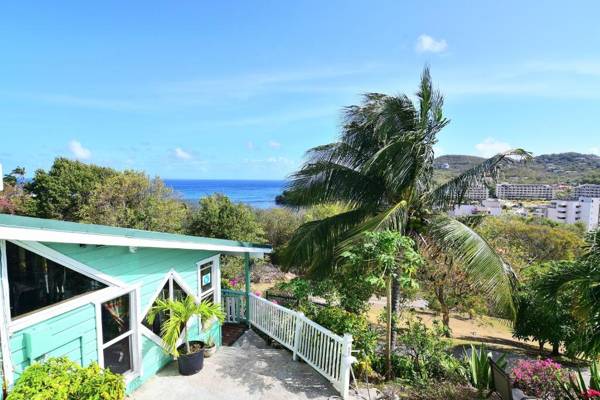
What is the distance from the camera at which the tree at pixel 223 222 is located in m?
17.0

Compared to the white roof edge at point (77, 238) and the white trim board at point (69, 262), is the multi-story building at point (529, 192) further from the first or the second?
the white trim board at point (69, 262)

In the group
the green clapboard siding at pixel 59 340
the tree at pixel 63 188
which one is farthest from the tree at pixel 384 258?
the tree at pixel 63 188

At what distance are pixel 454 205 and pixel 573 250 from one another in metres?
28.0

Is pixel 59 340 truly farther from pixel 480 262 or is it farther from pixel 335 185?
pixel 480 262

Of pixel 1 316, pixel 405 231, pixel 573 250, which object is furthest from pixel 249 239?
pixel 573 250

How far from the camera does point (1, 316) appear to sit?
3.53 metres

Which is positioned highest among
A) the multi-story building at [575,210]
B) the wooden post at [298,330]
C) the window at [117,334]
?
the window at [117,334]

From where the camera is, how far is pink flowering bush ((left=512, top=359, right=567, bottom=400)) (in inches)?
231

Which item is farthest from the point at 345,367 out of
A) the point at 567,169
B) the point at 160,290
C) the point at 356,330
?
the point at 567,169

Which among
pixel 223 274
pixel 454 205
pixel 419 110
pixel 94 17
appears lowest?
pixel 223 274

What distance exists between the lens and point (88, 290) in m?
4.80

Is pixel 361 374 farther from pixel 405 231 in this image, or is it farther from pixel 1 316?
pixel 1 316

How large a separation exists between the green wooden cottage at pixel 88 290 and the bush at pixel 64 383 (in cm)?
48

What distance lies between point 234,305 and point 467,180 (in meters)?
6.76
